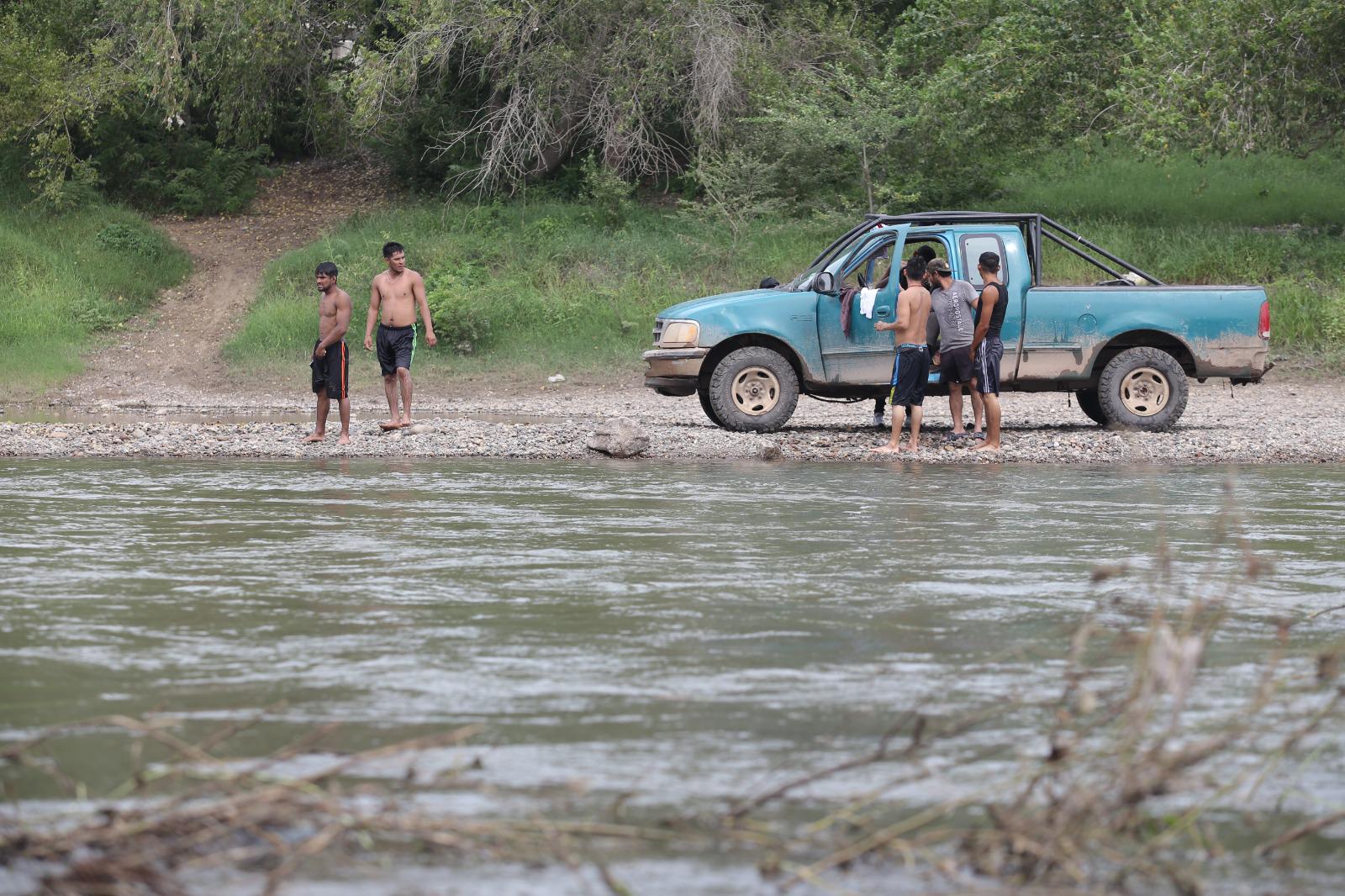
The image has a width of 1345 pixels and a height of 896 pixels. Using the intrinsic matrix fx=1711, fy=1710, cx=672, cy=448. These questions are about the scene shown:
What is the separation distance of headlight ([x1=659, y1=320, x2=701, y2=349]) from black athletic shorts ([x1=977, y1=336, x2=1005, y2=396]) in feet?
8.61

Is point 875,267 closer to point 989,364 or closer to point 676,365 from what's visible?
point 989,364

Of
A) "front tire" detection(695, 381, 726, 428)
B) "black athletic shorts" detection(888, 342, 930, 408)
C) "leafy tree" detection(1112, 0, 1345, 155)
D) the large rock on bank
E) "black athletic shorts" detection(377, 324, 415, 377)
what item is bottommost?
the large rock on bank

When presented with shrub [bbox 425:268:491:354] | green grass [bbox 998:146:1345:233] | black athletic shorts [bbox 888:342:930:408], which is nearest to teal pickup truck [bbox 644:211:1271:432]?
black athletic shorts [bbox 888:342:930:408]

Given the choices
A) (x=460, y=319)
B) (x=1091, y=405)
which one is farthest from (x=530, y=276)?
(x=1091, y=405)

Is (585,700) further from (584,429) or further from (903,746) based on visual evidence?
(584,429)

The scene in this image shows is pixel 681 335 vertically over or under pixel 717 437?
over

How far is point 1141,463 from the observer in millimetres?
13781

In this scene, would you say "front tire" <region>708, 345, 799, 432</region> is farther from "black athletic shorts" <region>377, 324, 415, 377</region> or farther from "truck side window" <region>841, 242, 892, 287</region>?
"black athletic shorts" <region>377, 324, 415, 377</region>

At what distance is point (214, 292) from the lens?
2839cm

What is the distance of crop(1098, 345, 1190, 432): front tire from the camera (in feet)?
51.6

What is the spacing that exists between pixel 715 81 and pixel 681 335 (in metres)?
12.0

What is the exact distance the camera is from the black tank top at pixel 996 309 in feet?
46.9

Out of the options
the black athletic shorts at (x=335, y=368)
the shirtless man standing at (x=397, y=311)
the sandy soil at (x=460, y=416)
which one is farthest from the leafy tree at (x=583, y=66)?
the black athletic shorts at (x=335, y=368)

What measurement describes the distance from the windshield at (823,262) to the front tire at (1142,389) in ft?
8.50
